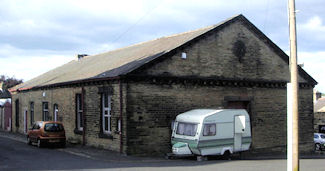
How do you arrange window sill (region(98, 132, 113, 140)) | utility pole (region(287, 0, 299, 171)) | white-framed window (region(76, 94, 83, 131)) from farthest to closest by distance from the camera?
1. white-framed window (region(76, 94, 83, 131))
2. window sill (region(98, 132, 113, 140))
3. utility pole (region(287, 0, 299, 171))

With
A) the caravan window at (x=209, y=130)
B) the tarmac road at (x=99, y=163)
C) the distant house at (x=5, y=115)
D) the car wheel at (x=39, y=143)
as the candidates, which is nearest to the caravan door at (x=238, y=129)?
the caravan window at (x=209, y=130)

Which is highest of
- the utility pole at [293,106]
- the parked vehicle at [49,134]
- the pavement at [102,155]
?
the utility pole at [293,106]

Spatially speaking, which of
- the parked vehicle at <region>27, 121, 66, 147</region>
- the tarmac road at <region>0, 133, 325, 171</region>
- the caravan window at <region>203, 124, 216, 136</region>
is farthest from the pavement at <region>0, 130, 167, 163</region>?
the caravan window at <region>203, 124, 216, 136</region>

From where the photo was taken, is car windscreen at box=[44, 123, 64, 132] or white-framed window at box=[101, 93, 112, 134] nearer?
white-framed window at box=[101, 93, 112, 134]

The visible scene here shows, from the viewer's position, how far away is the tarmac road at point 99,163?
1418 centimetres

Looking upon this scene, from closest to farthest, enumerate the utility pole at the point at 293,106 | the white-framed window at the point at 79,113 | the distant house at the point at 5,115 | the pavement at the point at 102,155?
1. the utility pole at the point at 293,106
2. the pavement at the point at 102,155
3. the white-framed window at the point at 79,113
4. the distant house at the point at 5,115

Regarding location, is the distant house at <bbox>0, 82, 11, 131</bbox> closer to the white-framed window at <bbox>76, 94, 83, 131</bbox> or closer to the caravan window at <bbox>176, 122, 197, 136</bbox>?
the white-framed window at <bbox>76, 94, 83, 131</bbox>

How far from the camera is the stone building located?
18547 millimetres

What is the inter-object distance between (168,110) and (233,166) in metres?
5.33

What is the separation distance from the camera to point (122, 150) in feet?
60.1

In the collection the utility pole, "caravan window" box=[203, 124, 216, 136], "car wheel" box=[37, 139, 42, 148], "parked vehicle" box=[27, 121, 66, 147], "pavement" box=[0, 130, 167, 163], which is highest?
the utility pole

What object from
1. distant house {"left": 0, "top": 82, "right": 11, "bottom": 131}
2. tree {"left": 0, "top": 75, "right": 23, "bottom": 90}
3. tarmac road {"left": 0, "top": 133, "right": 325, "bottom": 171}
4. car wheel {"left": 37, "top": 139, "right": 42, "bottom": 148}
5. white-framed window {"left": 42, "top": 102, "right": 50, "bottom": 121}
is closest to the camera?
tarmac road {"left": 0, "top": 133, "right": 325, "bottom": 171}

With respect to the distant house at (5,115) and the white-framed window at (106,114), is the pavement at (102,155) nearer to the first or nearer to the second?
the white-framed window at (106,114)

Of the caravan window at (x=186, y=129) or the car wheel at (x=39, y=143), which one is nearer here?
the caravan window at (x=186, y=129)
